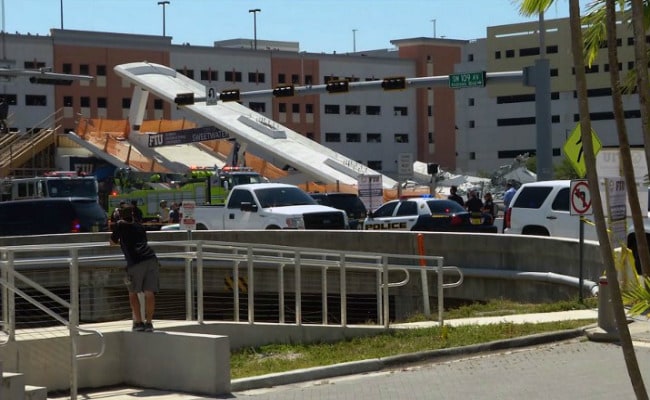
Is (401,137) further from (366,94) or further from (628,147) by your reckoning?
(628,147)

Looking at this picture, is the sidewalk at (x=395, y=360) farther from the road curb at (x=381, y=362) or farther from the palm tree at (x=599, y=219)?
the palm tree at (x=599, y=219)

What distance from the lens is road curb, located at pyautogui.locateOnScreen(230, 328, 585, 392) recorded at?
1324 cm

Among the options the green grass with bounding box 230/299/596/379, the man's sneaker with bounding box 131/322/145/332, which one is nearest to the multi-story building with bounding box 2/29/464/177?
the green grass with bounding box 230/299/596/379

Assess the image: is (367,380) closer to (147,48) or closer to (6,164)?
(6,164)

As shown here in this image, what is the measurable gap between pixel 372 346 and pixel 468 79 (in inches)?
844

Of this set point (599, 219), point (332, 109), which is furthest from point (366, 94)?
point (599, 219)

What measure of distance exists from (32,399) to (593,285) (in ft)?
39.1

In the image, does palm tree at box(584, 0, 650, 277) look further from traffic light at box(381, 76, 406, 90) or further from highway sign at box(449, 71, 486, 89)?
traffic light at box(381, 76, 406, 90)

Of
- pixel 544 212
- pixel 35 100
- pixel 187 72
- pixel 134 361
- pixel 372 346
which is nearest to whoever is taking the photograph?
pixel 134 361

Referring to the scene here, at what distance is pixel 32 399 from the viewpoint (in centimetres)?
1127

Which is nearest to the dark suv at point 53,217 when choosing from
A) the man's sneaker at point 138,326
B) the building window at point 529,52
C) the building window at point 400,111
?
the man's sneaker at point 138,326

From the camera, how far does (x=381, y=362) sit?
1428 centimetres

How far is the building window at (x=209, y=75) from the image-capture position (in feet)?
309

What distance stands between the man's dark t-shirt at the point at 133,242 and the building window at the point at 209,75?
8070 centimetres
